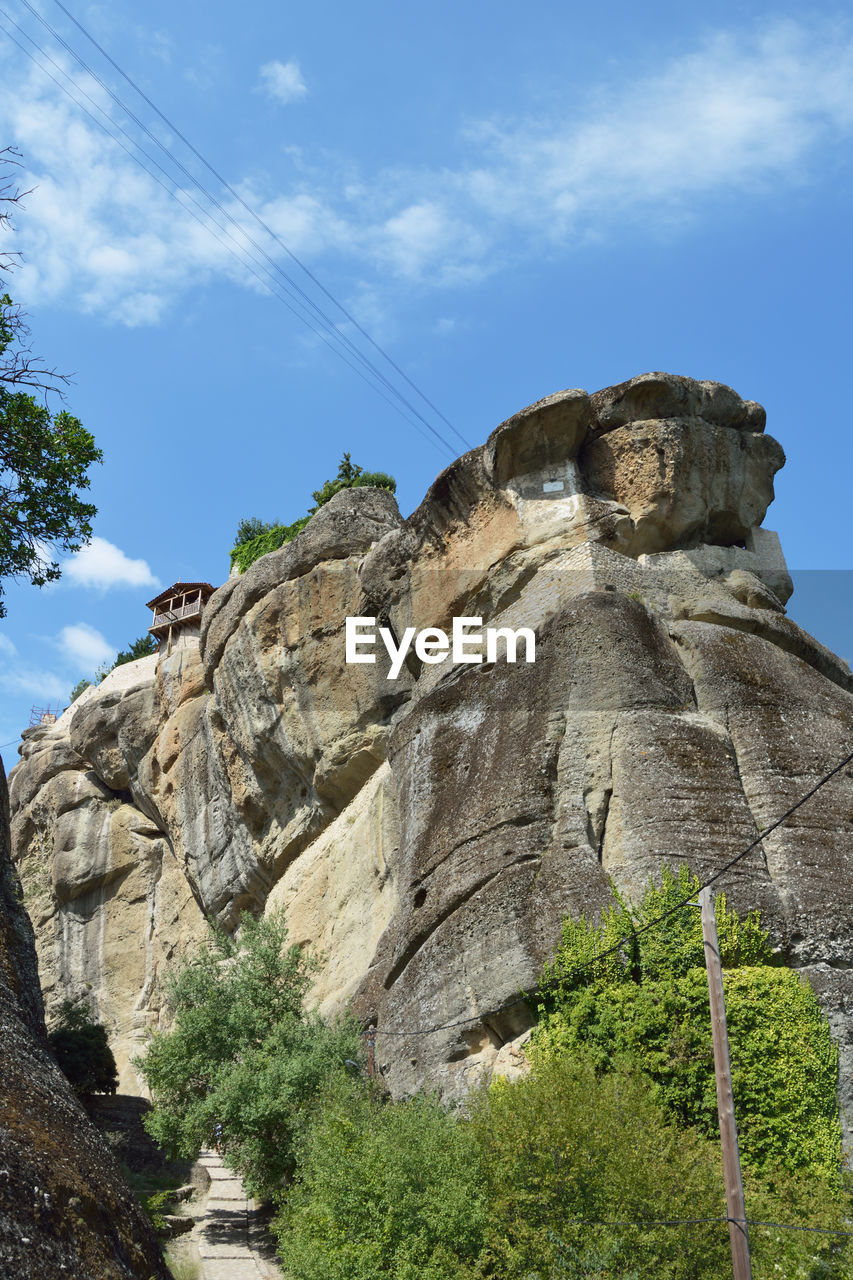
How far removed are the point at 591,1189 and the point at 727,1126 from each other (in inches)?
62.6

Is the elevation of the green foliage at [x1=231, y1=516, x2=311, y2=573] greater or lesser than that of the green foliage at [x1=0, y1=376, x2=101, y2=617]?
greater

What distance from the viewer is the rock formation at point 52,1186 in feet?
28.7

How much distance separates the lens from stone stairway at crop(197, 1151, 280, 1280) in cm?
1750

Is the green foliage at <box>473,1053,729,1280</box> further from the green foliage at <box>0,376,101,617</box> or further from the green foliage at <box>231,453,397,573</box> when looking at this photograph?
the green foliage at <box>231,453,397,573</box>

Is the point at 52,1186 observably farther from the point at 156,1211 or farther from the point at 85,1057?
A: the point at 85,1057

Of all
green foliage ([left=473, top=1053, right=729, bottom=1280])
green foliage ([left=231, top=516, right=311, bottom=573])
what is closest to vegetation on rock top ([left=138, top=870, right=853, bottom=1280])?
green foliage ([left=473, top=1053, right=729, bottom=1280])

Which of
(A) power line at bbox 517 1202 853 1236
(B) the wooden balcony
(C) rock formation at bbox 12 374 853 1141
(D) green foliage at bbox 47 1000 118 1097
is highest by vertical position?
(B) the wooden balcony

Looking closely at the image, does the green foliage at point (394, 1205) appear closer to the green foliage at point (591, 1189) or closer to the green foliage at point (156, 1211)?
the green foliage at point (591, 1189)

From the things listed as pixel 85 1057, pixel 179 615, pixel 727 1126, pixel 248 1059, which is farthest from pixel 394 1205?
pixel 179 615

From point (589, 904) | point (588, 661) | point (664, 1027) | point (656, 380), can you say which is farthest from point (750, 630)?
point (664, 1027)

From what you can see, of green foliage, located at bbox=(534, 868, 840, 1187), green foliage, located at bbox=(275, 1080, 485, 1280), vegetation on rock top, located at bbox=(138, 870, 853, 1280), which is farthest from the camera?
green foliage, located at bbox=(534, 868, 840, 1187)

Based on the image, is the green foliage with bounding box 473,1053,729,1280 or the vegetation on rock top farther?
the vegetation on rock top

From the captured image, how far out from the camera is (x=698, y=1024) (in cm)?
1528

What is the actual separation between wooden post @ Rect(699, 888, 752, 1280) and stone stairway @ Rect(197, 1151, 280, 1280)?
8746 millimetres
